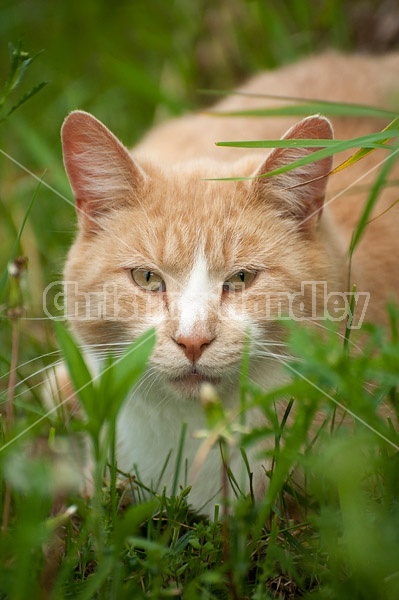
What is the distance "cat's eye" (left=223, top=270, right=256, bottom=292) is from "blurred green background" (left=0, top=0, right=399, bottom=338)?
83.7 inches

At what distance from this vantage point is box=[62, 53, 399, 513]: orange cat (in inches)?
72.0

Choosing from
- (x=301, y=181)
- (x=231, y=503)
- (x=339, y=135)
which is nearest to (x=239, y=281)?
(x=301, y=181)

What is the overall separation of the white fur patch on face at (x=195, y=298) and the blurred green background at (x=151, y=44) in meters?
2.12

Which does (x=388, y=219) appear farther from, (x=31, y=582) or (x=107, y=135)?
(x=31, y=582)

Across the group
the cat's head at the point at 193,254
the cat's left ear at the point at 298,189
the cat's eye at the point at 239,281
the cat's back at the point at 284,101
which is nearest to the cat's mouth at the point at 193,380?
the cat's head at the point at 193,254

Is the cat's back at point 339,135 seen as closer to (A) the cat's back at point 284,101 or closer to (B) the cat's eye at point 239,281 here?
(A) the cat's back at point 284,101

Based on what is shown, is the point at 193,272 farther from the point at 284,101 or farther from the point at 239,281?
the point at 284,101

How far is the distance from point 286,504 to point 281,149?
37.5 inches

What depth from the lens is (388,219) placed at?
2.60 m

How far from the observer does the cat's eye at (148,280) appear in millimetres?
1954

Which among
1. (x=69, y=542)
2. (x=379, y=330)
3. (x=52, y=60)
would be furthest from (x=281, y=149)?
(x=52, y=60)

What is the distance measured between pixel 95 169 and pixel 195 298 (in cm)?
54

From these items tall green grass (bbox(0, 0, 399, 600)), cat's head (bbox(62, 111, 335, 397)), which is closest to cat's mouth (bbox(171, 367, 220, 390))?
cat's head (bbox(62, 111, 335, 397))

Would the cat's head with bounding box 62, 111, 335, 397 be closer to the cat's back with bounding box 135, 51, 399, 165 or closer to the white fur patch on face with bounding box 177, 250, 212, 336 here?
the white fur patch on face with bounding box 177, 250, 212, 336
